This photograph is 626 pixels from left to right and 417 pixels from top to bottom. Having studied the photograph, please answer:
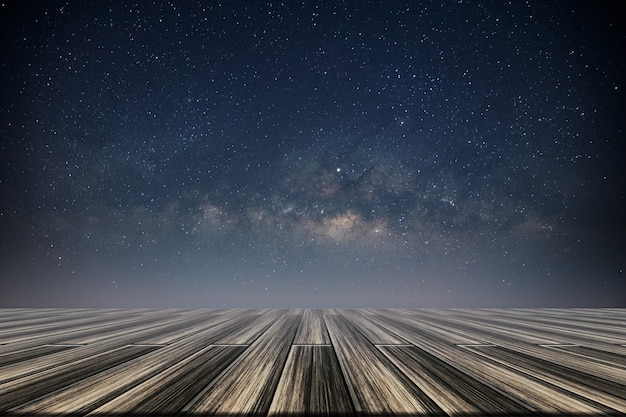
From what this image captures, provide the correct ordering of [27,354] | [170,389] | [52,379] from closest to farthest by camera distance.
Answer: [170,389] → [52,379] → [27,354]

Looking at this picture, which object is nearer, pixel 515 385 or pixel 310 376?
pixel 515 385

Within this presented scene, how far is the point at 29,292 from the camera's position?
6086 mm

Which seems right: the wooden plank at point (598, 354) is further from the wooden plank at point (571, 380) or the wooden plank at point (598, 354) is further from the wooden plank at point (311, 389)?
the wooden plank at point (311, 389)

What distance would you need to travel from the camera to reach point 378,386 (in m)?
1.17

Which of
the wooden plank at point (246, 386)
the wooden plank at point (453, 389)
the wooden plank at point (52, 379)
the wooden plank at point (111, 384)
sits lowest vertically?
the wooden plank at point (453, 389)

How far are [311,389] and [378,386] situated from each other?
24cm

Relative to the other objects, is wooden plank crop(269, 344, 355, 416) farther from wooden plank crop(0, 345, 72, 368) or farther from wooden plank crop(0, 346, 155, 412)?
wooden plank crop(0, 345, 72, 368)

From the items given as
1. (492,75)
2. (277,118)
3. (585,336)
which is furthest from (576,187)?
(277,118)

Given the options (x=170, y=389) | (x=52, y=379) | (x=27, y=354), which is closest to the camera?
(x=170, y=389)

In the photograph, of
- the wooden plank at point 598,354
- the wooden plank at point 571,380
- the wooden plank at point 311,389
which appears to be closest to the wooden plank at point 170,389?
the wooden plank at point 311,389

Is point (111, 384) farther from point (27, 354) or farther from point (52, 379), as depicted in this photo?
point (27, 354)

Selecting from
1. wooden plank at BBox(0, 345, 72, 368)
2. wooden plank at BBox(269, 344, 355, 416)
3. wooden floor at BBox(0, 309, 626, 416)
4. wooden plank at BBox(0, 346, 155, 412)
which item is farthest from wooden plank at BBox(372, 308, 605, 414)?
wooden plank at BBox(0, 345, 72, 368)

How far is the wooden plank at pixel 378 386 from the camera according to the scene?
0.96 m

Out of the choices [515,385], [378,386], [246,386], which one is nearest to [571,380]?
[515,385]
